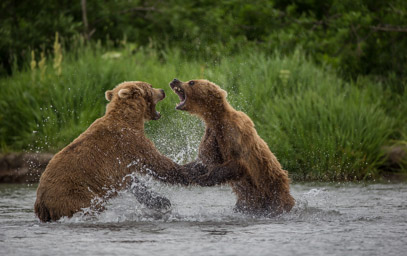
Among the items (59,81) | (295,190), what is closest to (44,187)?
(295,190)

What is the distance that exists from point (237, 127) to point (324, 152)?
3627 mm

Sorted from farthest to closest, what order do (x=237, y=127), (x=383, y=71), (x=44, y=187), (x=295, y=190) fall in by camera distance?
(x=383, y=71) → (x=295, y=190) → (x=237, y=127) → (x=44, y=187)

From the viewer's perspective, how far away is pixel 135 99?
24.4 feet

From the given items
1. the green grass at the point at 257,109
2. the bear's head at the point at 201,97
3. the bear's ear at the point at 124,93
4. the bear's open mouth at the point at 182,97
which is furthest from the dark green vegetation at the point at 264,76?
the bear's ear at the point at 124,93

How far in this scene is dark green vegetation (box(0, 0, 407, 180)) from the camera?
1076 cm

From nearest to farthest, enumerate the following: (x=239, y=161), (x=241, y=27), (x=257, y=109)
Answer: (x=239, y=161) → (x=257, y=109) → (x=241, y=27)

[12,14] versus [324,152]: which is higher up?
[12,14]

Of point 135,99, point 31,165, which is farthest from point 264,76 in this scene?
point 135,99

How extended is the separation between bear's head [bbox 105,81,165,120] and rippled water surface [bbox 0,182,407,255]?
83cm

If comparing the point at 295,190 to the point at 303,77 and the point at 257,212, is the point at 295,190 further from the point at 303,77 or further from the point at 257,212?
the point at 303,77

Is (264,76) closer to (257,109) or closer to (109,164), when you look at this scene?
(257,109)

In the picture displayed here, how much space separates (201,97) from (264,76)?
470 centimetres

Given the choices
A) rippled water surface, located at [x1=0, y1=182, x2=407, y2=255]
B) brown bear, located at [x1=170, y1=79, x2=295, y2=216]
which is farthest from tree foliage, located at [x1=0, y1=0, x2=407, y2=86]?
brown bear, located at [x1=170, y1=79, x2=295, y2=216]

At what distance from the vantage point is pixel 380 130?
10.9 m
